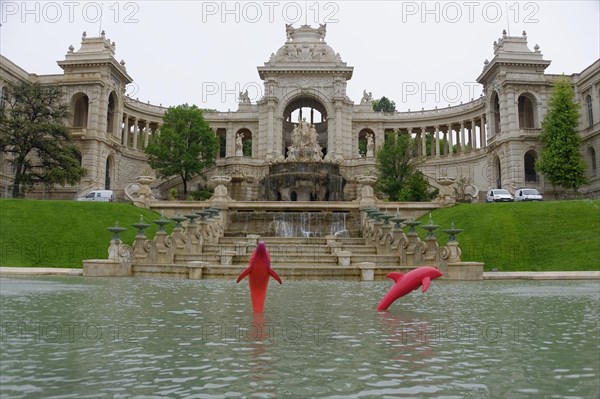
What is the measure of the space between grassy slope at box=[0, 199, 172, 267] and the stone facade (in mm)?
17314

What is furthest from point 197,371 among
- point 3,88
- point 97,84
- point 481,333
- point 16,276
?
point 97,84

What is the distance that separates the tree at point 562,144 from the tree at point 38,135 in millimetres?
44449

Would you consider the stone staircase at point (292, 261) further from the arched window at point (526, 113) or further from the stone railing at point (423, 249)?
the arched window at point (526, 113)

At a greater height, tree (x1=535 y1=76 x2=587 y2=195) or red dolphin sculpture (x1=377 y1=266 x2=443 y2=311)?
tree (x1=535 y1=76 x2=587 y2=195)

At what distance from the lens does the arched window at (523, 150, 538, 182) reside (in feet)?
185

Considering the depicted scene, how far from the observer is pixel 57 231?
2555 cm

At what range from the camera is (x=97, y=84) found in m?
56.3

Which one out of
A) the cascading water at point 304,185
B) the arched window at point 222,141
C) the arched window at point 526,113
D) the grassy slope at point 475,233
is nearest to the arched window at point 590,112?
the arched window at point 526,113

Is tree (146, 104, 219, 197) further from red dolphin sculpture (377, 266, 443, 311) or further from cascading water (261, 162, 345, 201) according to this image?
red dolphin sculpture (377, 266, 443, 311)

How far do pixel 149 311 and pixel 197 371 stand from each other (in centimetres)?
428

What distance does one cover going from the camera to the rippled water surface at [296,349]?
420 centimetres

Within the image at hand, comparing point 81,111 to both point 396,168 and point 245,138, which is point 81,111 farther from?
point 396,168

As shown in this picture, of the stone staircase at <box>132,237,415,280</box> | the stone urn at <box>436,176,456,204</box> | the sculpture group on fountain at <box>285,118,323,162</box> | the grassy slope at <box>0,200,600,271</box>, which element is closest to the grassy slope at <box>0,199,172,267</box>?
the grassy slope at <box>0,200,600,271</box>

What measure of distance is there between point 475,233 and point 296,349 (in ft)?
72.2
